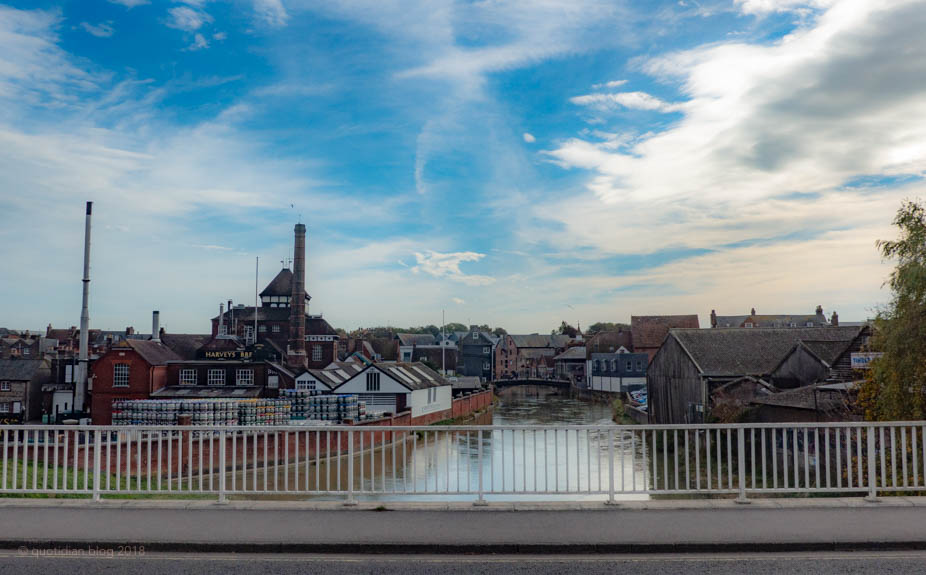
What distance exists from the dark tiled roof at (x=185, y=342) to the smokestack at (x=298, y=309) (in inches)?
781

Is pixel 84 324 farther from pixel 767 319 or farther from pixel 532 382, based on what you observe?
pixel 767 319

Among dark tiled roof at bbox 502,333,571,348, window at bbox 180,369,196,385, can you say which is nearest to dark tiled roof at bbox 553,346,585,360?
dark tiled roof at bbox 502,333,571,348

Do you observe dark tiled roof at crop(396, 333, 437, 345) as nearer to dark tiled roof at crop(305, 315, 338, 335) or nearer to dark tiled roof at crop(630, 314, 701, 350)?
dark tiled roof at crop(305, 315, 338, 335)

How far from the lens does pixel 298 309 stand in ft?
242

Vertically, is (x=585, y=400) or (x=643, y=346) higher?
(x=643, y=346)

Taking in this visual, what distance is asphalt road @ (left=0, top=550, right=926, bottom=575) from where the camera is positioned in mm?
7152

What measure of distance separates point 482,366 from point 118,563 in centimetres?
12362

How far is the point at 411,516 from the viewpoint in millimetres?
8977

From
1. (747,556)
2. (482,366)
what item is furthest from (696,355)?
(482,366)

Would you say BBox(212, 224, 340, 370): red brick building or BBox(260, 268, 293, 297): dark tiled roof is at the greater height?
BBox(260, 268, 293, 297): dark tiled roof

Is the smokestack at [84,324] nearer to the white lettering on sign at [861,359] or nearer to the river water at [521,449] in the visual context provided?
the river water at [521,449]

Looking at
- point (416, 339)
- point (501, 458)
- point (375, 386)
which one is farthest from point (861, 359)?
point (416, 339)

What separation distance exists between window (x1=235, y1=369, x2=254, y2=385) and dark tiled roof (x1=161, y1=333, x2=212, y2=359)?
34.9 meters

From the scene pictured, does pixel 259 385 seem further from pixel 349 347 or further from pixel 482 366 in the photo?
pixel 482 366
